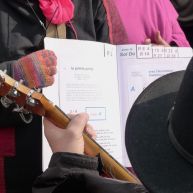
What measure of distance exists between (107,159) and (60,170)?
274 mm

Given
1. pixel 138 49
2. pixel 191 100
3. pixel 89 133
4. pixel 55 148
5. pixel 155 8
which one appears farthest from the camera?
pixel 155 8

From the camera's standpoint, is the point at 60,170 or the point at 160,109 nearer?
the point at 160,109

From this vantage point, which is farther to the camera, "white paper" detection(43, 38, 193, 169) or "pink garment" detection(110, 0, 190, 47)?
"pink garment" detection(110, 0, 190, 47)

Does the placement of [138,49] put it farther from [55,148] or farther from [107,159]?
[55,148]

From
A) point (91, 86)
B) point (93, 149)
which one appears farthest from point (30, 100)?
point (91, 86)

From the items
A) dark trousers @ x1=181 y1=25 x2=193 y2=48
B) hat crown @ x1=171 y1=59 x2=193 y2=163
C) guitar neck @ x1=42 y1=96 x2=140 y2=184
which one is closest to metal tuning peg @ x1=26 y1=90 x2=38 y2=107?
guitar neck @ x1=42 y1=96 x2=140 y2=184

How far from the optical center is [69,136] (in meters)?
1.11

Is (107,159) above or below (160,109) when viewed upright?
below

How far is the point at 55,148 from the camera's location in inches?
43.9

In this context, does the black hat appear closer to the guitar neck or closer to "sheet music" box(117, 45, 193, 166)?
the guitar neck

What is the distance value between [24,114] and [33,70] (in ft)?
0.34

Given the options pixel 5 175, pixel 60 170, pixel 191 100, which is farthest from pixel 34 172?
pixel 191 100

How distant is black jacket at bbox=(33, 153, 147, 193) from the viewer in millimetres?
926

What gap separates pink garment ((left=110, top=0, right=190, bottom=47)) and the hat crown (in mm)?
799
